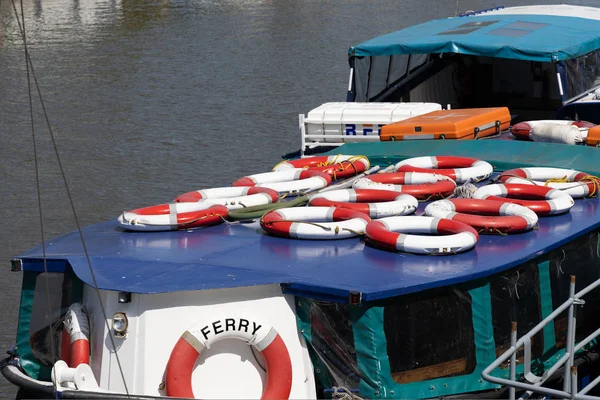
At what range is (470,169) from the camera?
371 inches

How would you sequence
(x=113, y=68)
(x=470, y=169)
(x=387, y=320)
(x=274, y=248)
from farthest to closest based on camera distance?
1. (x=113, y=68)
2. (x=470, y=169)
3. (x=274, y=248)
4. (x=387, y=320)

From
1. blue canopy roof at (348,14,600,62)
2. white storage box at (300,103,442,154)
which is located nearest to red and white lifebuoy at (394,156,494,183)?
white storage box at (300,103,442,154)

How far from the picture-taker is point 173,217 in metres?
8.09

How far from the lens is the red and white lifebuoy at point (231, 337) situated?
254 inches

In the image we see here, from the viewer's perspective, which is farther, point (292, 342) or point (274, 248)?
point (274, 248)

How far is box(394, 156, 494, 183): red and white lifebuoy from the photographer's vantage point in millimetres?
9320

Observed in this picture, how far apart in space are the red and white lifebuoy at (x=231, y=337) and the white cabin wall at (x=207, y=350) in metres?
0.09

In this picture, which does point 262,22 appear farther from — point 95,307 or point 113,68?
point 95,307

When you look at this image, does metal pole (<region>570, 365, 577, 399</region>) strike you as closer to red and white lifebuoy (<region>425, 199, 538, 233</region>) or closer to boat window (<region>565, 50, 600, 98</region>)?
red and white lifebuoy (<region>425, 199, 538, 233</region>)

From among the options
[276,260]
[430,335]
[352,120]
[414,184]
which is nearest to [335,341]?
[430,335]

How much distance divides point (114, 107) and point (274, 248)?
13188mm

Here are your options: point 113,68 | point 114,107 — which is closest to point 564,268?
point 114,107

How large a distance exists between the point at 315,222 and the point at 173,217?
118 cm

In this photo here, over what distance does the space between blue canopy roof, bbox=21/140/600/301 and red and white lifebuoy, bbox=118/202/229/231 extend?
6cm
